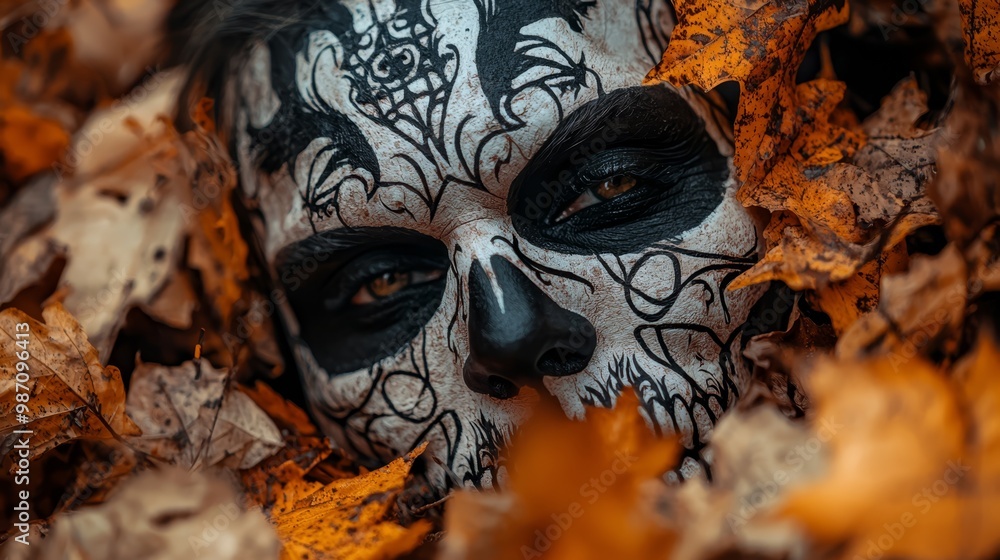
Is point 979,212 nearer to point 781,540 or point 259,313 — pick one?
point 781,540

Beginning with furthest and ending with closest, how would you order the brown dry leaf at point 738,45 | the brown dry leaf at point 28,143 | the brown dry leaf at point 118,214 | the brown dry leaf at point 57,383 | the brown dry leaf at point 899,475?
1. the brown dry leaf at point 28,143
2. the brown dry leaf at point 118,214
3. the brown dry leaf at point 57,383
4. the brown dry leaf at point 738,45
5. the brown dry leaf at point 899,475

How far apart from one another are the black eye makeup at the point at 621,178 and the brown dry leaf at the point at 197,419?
1.79 ft

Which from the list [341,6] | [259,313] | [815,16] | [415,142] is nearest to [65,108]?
[259,313]

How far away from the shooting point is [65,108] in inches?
74.2

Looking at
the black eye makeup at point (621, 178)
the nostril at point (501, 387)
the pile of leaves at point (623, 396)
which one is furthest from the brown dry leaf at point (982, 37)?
the nostril at point (501, 387)

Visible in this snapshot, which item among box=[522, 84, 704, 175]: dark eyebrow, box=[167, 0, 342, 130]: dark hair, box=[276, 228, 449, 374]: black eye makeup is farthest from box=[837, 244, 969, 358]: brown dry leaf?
box=[167, 0, 342, 130]: dark hair

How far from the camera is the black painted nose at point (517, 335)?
3.39 ft

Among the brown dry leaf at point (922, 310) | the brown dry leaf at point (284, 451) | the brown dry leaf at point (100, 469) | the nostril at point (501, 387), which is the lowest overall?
the brown dry leaf at point (284, 451)

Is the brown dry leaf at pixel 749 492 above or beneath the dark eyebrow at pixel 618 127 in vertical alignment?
beneath

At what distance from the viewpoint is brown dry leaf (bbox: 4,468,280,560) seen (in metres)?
0.76

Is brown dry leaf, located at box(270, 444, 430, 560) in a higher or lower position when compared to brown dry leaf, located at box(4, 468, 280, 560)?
lower

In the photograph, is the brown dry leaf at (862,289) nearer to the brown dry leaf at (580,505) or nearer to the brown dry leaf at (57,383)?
the brown dry leaf at (580,505)

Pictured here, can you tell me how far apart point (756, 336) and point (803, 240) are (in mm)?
121

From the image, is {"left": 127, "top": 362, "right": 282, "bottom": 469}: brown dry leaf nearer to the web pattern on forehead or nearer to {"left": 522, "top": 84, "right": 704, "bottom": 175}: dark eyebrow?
the web pattern on forehead
